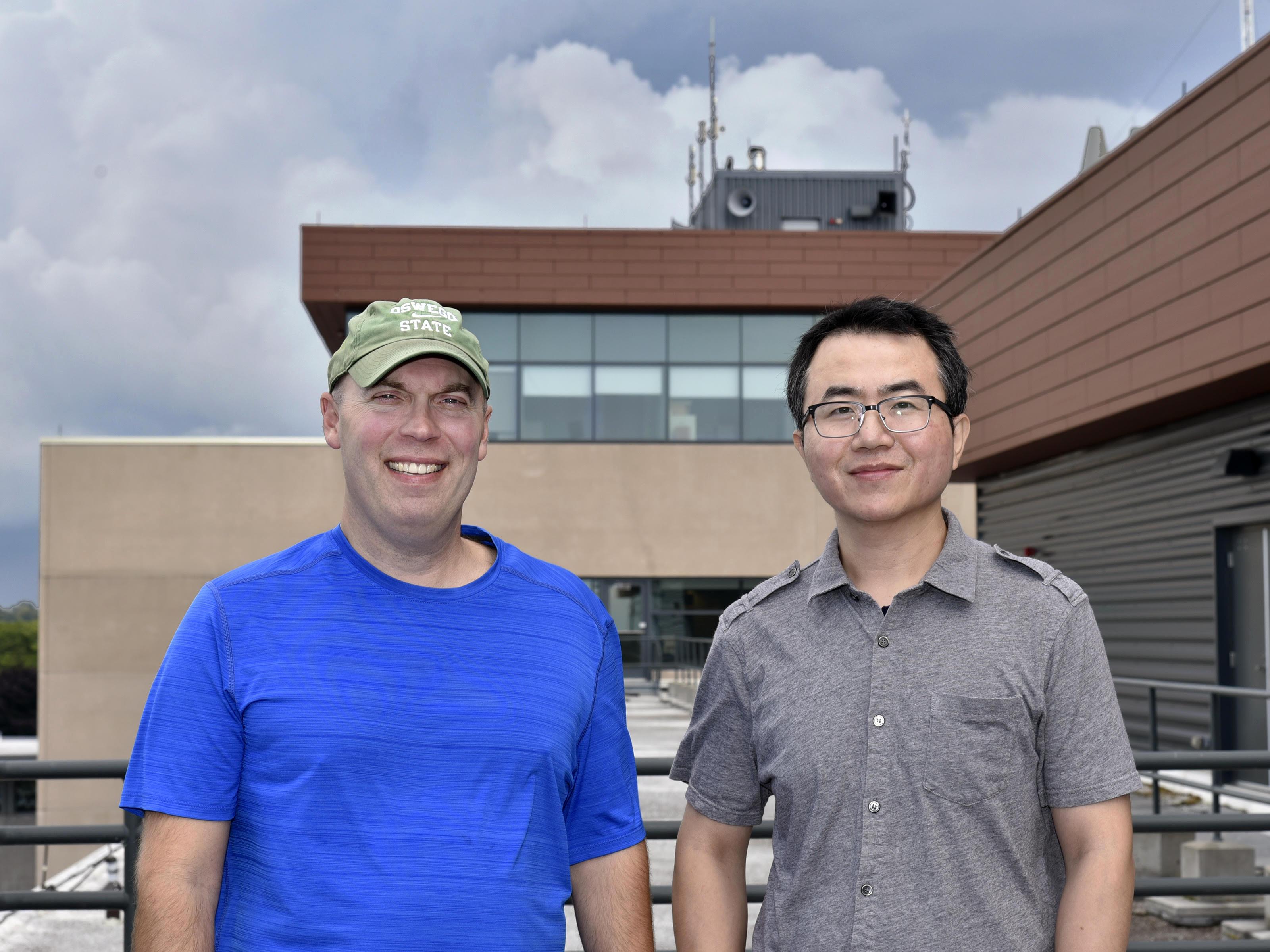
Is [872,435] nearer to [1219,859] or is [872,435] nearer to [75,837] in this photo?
[75,837]

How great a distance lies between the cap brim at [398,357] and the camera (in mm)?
2197

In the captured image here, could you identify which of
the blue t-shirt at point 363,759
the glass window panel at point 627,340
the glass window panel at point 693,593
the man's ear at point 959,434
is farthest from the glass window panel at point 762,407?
the blue t-shirt at point 363,759

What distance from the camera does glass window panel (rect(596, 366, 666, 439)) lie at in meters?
24.3

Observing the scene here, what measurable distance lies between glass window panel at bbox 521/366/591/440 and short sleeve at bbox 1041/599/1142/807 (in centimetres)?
2224

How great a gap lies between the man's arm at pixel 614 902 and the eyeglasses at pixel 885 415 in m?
0.89

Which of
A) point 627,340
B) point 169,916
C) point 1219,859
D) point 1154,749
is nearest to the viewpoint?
point 169,916

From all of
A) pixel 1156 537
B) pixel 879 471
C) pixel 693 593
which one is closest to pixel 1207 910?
pixel 879 471

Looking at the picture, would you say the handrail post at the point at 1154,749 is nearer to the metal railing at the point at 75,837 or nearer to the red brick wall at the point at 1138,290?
the red brick wall at the point at 1138,290

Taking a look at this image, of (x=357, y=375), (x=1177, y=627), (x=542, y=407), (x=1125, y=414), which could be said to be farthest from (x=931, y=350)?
(x=542, y=407)

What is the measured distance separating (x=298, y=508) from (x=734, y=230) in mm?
10680

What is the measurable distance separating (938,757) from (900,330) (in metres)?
0.79

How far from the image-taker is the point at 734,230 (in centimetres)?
2438

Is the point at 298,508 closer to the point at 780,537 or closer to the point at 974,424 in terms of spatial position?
the point at 780,537

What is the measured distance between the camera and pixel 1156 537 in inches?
514
